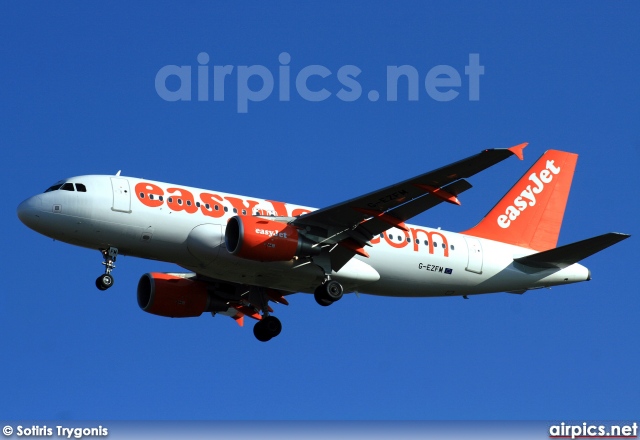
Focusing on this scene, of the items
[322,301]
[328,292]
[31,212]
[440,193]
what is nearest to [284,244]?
[328,292]

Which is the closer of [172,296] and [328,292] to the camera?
[328,292]

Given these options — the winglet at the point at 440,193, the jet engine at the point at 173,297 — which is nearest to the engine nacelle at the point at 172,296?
the jet engine at the point at 173,297

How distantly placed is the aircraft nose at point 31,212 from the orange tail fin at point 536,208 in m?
17.0

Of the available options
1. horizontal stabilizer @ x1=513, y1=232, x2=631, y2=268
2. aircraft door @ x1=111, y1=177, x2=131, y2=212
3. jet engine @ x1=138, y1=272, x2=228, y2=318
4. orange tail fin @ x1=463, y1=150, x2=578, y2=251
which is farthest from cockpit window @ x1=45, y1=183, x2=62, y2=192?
horizontal stabilizer @ x1=513, y1=232, x2=631, y2=268

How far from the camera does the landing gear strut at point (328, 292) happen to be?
44.8 m

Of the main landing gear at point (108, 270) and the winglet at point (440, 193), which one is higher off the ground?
the winglet at point (440, 193)

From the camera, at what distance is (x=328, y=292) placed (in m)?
44.8

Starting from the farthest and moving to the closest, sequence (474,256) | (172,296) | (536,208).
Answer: (536,208) → (172,296) → (474,256)

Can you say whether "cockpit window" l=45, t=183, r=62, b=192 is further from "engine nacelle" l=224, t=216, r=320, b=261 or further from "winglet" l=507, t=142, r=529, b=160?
"winglet" l=507, t=142, r=529, b=160

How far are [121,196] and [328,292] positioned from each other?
8.02 meters

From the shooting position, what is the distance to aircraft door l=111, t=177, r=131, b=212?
42875mm

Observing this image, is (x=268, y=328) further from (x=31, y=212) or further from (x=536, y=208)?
(x=536, y=208)

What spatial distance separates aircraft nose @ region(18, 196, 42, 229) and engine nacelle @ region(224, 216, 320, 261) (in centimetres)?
642

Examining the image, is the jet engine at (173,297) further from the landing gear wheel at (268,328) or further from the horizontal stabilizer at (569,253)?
the horizontal stabilizer at (569,253)
